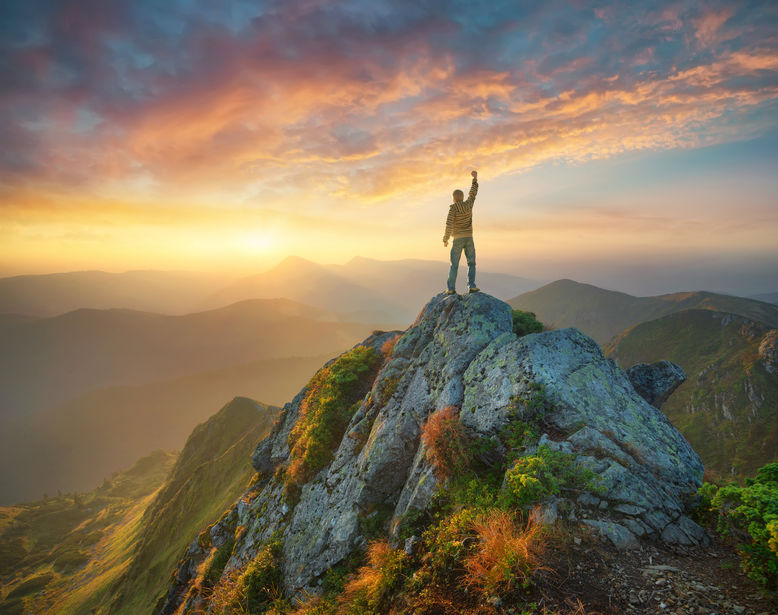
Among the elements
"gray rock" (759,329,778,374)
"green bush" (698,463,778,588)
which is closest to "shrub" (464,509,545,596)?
"green bush" (698,463,778,588)

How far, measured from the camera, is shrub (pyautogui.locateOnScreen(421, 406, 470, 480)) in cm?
798

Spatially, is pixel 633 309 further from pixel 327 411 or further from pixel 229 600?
pixel 229 600

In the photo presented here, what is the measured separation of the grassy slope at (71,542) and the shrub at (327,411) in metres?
67.9

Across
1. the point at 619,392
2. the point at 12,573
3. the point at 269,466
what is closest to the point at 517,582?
the point at 619,392

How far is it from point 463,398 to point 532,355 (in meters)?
2.42

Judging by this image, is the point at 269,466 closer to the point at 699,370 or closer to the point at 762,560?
the point at 762,560

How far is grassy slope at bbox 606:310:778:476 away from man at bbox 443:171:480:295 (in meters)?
62.8

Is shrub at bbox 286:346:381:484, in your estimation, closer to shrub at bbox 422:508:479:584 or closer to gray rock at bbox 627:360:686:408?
shrub at bbox 422:508:479:584

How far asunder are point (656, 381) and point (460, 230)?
32.3 ft

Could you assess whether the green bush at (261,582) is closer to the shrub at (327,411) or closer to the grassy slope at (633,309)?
the shrub at (327,411)

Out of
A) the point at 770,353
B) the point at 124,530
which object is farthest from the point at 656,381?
the point at 124,530

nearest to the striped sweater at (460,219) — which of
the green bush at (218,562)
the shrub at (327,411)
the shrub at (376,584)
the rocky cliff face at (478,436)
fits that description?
the rocky cliff face at (478,436)

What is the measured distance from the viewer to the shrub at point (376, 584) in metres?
6.50

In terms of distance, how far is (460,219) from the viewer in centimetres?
1413
